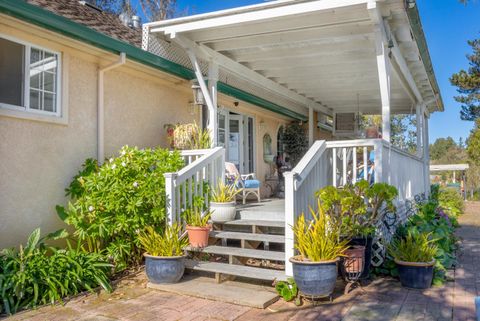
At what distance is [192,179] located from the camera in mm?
6055

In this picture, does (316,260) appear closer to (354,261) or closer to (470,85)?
(354,261)

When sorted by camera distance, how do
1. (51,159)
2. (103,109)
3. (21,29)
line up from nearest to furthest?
(21,29) → (51,159) → (103,109)

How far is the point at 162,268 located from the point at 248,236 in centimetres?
125

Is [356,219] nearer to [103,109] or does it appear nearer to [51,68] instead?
[103,109]

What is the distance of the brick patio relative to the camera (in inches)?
161

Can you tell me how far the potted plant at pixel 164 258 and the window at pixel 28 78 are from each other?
2266 mm

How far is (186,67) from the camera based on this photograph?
7625mm

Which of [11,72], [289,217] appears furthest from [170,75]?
[289,217]

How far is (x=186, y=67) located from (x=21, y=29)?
295cm

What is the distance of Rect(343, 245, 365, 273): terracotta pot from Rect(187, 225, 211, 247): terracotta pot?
183cm

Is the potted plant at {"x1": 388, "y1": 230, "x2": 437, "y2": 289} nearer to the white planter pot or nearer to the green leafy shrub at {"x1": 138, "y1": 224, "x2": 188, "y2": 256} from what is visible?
the white planter pot

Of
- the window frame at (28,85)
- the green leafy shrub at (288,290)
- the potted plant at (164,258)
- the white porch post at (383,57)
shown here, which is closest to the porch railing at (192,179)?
the potted plant at (164,258)

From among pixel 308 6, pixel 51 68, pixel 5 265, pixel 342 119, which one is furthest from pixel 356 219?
pixel 342 119

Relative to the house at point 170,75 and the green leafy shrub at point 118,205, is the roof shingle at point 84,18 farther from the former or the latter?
the green leafy shrub at point 118,205
